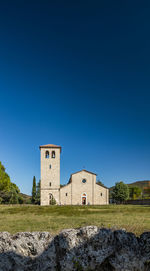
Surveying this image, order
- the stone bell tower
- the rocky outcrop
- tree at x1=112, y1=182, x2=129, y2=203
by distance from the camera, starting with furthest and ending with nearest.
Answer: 1. tree at x1=112, y1=182, x2=129, y2=203
2. the stone bell tower
3. the rocky outcrop

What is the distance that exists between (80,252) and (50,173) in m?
50.3

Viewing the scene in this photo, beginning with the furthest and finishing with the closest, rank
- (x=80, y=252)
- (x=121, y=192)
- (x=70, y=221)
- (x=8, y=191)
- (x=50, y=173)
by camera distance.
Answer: (x=121, y=192) < (x=50, y=173) < (x=8, y=191) < (x=70, y=221) < (x=80, y=252)

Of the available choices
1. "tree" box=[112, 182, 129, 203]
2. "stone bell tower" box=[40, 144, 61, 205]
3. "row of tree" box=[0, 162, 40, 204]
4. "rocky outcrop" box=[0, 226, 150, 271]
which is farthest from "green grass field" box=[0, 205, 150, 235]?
"tree" box=[112, 182, 129, 203]

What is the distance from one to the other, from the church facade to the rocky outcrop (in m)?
49.7

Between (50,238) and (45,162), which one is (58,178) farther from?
(50,238)

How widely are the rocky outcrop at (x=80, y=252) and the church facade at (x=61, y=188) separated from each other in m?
49.7

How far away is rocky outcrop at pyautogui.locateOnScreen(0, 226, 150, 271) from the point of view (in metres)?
4.39

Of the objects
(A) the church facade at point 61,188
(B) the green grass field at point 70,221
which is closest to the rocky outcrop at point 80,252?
(B) the green grass field at point 70,221

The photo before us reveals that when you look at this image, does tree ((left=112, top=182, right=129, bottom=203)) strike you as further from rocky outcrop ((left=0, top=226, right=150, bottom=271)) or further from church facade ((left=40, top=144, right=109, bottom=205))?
rocky outcrop ((left=0, top=226, right=150, bottom=271))

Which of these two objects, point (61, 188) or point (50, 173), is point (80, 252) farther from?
point (61, 188)

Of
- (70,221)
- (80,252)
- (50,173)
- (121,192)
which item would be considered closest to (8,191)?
(50,173)

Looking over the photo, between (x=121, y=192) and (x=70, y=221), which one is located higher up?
(x=70, y=221)

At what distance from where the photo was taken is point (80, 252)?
14.5 feet

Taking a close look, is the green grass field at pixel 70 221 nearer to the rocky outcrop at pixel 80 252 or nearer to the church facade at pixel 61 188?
the rocky outcrop at pixel 80 252
